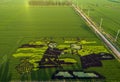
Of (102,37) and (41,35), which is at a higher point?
(41,35)

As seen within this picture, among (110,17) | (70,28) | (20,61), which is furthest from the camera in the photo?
(110,17)

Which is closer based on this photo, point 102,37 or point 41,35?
point 102,37

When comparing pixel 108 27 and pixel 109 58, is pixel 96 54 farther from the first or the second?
pixel 108 27

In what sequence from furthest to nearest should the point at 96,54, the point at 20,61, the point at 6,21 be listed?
the point at 6,21 → the point at 96,54 → the point at 20,61

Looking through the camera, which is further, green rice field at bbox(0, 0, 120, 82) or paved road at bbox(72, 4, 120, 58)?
paved road at bbox(72, 4, 120, 58)

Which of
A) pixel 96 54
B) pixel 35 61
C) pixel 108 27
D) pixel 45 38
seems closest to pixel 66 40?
pixel 45 38

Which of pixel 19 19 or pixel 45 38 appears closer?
pixel 45 38

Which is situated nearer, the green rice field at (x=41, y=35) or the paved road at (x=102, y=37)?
the green rice field at (x=41, y=35)
